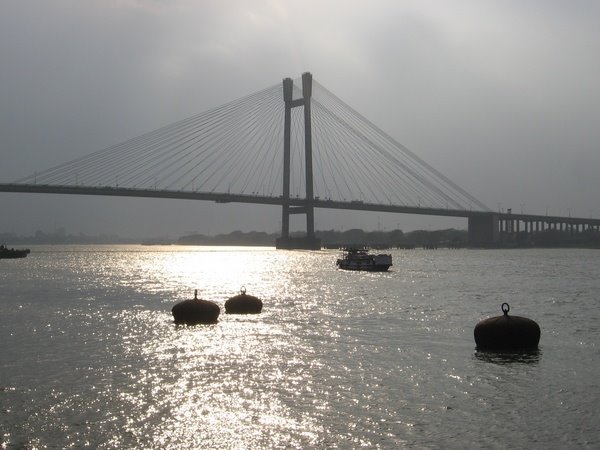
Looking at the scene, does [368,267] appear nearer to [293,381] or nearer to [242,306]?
[242,306]

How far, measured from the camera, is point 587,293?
1617 inches

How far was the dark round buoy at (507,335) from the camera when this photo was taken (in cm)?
1919

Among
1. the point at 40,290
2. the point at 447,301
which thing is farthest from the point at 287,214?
the point at 447,301

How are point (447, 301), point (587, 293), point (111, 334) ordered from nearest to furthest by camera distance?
point (111, 334), point (447, 301), point (587, 293)

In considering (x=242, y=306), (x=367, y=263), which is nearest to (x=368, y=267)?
(x=367, y=263)

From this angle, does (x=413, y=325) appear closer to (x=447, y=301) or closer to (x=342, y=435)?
(x=447, y=301)

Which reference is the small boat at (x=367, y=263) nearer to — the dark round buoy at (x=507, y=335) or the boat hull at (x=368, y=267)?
the boat hull at (x=368, y=267)

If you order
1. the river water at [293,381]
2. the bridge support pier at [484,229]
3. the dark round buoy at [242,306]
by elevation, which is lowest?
the river water at [293,381]

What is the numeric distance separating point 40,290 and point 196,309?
21548mm

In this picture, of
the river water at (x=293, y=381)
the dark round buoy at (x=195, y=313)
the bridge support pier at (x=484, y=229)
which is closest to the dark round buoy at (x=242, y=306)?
the river water at (x=293, y=381)

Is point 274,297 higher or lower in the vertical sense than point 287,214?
lower

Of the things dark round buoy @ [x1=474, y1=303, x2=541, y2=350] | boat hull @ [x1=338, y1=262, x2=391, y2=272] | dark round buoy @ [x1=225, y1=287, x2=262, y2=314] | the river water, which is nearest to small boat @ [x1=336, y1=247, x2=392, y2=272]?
boat hull @ [x1=338, y1=262, x2=391, y2=272]

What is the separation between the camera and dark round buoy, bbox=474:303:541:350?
19.2m

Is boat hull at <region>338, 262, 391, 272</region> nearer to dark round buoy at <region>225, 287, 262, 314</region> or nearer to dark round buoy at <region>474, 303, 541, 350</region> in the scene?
dark round buoy at <region>225, 287, 262, 314</region>
